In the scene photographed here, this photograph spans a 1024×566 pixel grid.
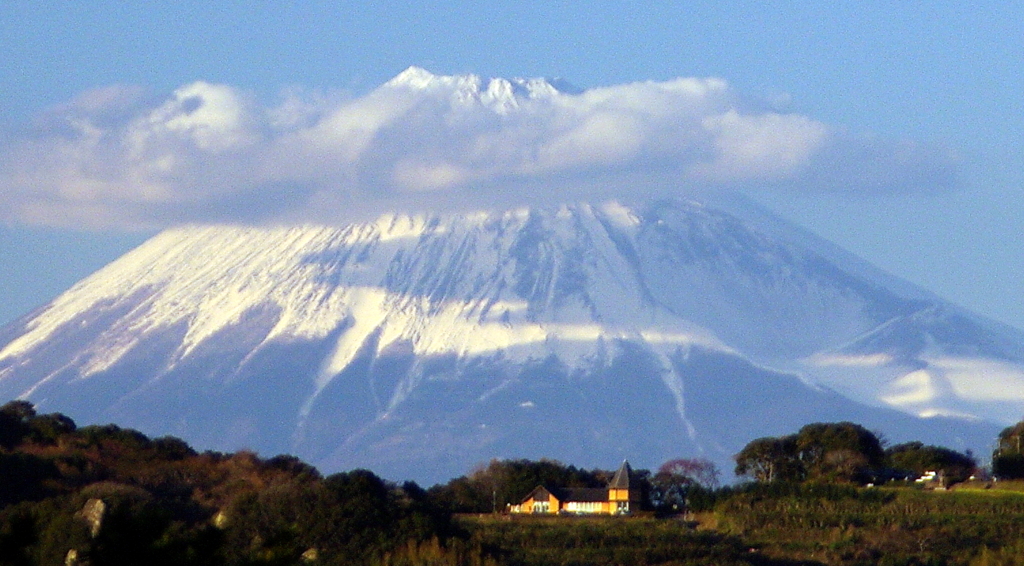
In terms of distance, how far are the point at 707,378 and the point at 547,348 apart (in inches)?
567

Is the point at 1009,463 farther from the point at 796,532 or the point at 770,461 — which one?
the point at 796,532

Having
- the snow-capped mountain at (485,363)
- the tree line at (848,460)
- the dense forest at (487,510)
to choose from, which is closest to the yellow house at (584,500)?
the dense forest at (487,510)

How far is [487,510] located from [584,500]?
2705 millimetres

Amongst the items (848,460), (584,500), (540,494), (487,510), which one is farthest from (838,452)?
(487,510)

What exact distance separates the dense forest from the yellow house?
75 centimetres

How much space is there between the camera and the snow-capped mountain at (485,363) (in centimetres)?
16750

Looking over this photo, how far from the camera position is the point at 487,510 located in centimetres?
5253

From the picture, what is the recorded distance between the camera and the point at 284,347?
185875 millimetres

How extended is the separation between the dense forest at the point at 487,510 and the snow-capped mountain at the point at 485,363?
330 feet

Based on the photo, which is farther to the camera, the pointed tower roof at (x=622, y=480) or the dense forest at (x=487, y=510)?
the pointed tower roof at (x=622, y=480)

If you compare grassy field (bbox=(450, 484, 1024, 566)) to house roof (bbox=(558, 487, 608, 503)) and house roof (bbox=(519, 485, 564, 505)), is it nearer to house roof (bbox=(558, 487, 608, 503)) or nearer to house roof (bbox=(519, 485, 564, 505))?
house roof (bbox=(558, 487, 608, 503))

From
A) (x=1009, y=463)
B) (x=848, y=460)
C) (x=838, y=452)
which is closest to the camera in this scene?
(x=1009, y=463)

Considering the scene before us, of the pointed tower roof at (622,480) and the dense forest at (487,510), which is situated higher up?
the pointed tower roof at (622,480)

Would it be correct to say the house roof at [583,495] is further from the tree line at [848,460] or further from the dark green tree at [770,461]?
the dark green tree at [770,461]
